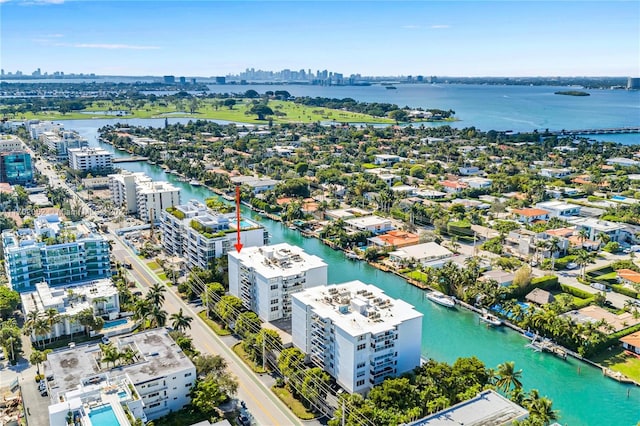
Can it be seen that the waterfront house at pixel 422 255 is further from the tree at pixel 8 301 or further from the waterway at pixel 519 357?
Result: the tree at pixel 8 301

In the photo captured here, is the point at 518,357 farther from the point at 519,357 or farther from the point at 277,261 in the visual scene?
the point at 277,261

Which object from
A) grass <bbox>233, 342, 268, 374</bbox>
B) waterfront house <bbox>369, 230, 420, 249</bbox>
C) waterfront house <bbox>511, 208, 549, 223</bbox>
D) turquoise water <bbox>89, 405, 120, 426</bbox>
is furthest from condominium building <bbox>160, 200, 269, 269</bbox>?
waterfront house <bbox>511, 208, 549, 223</bbox>

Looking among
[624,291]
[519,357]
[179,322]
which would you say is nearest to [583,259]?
[624,291]

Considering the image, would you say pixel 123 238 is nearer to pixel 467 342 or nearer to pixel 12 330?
pixel 12 330

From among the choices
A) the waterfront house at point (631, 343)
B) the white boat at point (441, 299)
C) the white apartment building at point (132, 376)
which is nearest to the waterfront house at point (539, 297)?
the white boat at point (441, 299)

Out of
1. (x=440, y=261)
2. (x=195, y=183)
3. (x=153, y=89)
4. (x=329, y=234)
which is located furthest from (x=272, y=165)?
(x=153, y=89)

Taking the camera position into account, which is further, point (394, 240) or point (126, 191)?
point (126, 191)

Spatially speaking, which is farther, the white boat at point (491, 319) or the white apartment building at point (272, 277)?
the white boat at point (491, 319)
